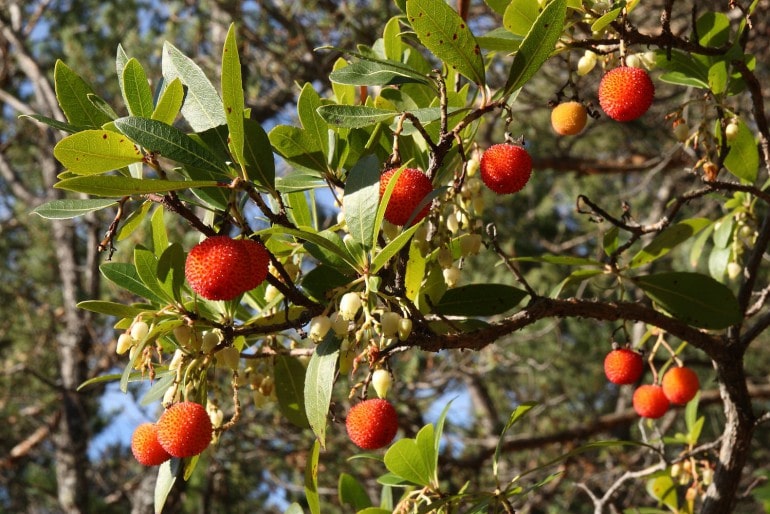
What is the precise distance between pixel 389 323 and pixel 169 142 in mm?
365

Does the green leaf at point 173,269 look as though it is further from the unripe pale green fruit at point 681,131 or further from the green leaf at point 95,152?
the unripe pale green fruit at point 681,131

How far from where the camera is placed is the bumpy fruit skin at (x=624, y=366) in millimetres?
1804

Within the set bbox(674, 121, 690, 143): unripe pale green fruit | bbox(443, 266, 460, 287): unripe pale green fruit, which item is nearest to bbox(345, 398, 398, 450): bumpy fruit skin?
bbox(443, 266, 460, 287): unripe pale green fruit

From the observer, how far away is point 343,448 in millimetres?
4801

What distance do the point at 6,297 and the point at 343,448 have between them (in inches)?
126

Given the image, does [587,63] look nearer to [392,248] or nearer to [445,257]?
[445,257]

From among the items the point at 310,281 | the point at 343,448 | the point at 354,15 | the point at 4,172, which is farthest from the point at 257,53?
the point at 310,281

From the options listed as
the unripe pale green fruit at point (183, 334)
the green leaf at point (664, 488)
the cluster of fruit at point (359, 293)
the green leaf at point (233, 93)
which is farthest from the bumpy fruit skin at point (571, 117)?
the green leaf at point (664, 488)

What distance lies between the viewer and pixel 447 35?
1.17m

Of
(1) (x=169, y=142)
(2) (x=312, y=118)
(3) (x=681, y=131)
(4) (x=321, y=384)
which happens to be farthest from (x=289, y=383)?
(3) (x=681, y=131)

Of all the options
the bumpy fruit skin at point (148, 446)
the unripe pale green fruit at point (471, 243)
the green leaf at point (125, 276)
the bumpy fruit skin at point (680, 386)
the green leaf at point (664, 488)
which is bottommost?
the green leaf at point (664, 488)

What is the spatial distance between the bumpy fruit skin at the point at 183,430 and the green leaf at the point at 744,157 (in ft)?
4.32

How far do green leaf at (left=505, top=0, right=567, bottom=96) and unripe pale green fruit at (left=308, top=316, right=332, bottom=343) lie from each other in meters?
Answer: 0.41

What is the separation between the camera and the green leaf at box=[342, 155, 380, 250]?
3.67ft
